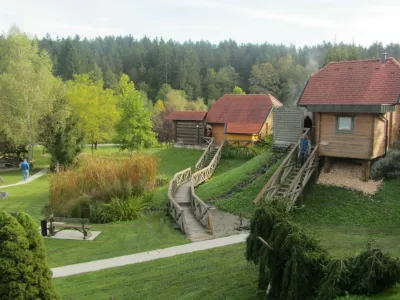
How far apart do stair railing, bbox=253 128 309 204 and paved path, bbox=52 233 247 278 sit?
340cm

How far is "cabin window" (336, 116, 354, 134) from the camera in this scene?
1716cm

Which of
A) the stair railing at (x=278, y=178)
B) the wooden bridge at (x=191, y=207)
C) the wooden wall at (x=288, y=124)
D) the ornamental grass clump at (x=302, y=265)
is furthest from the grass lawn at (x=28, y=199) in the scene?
the wooden wall at (x=288, y=124)

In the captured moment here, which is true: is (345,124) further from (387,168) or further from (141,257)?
(141,257)

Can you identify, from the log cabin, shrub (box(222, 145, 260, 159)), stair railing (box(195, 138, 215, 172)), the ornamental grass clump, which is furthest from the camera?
shrub (box(222, 145, 260, 159))

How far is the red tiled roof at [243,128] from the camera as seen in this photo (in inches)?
1192

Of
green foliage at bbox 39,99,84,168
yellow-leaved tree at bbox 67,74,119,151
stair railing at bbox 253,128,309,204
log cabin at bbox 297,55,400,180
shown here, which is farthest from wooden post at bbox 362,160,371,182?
yellow-leaved tree at bbox 67,74,119,151

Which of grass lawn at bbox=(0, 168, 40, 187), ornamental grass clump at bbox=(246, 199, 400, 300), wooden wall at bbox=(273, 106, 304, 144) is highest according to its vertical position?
wooden wall at bbox=(273, 106, 304, 144)

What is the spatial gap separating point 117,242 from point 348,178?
35.7 ft

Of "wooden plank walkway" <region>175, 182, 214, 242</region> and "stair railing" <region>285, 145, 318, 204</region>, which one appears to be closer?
"wooden plank walkway" <region>175, 182, 214, 242</region>

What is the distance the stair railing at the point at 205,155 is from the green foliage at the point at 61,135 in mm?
11254

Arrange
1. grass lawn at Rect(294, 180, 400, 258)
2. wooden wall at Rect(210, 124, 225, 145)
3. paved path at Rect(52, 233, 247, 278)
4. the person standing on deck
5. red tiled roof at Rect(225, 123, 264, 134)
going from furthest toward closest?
wooden wall at Rect(210, 124, 225, 145) → red tiled roof at Rect(225, 123, 264, 134) → the person standing on deck → grass lawn at Rect(294, 180, 400, 258) → paved path at Rect(52, 233, 247, 278)

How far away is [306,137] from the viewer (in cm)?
1905

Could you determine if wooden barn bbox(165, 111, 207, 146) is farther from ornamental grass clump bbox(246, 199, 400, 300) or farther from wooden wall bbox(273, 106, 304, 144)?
ornamental grass clump bbox(246, 199, 400, 300)

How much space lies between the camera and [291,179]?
17.8 metres
